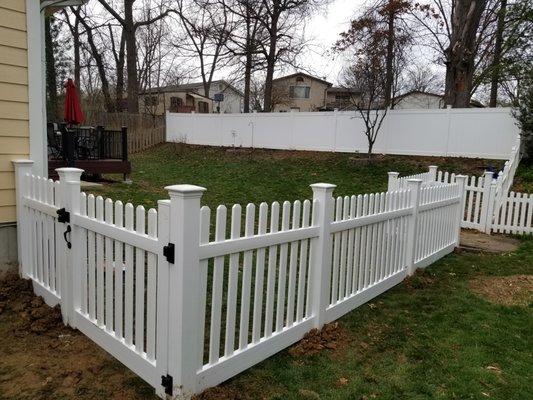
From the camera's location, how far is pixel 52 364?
288 cm

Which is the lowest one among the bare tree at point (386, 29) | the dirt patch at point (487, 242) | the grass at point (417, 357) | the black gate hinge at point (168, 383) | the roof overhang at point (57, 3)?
the grass at point (417, 357)

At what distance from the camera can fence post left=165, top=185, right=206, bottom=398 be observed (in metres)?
2.22

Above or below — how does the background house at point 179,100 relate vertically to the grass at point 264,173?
above

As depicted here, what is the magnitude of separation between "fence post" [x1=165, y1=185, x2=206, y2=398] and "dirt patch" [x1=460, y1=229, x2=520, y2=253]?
5861 millimetres

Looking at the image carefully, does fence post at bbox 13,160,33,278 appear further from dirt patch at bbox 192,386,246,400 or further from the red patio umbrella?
the red patio umbrella

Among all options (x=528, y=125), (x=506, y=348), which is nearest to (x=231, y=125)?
(x=528, y=125)

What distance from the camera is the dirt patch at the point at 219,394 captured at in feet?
8.16

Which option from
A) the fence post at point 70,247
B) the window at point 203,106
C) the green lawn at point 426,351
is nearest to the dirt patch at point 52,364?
the fence post at point 70,247

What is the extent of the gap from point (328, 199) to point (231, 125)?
52.6ft

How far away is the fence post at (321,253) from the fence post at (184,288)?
124 centimetres

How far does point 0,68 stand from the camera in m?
3.93

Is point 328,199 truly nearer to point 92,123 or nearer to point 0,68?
point 0,68

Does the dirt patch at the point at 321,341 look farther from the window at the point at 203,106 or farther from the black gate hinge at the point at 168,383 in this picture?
the window at the point at 203,106

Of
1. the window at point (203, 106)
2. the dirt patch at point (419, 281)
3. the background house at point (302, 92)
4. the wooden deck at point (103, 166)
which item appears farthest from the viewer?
the background house at point (302, 92)
